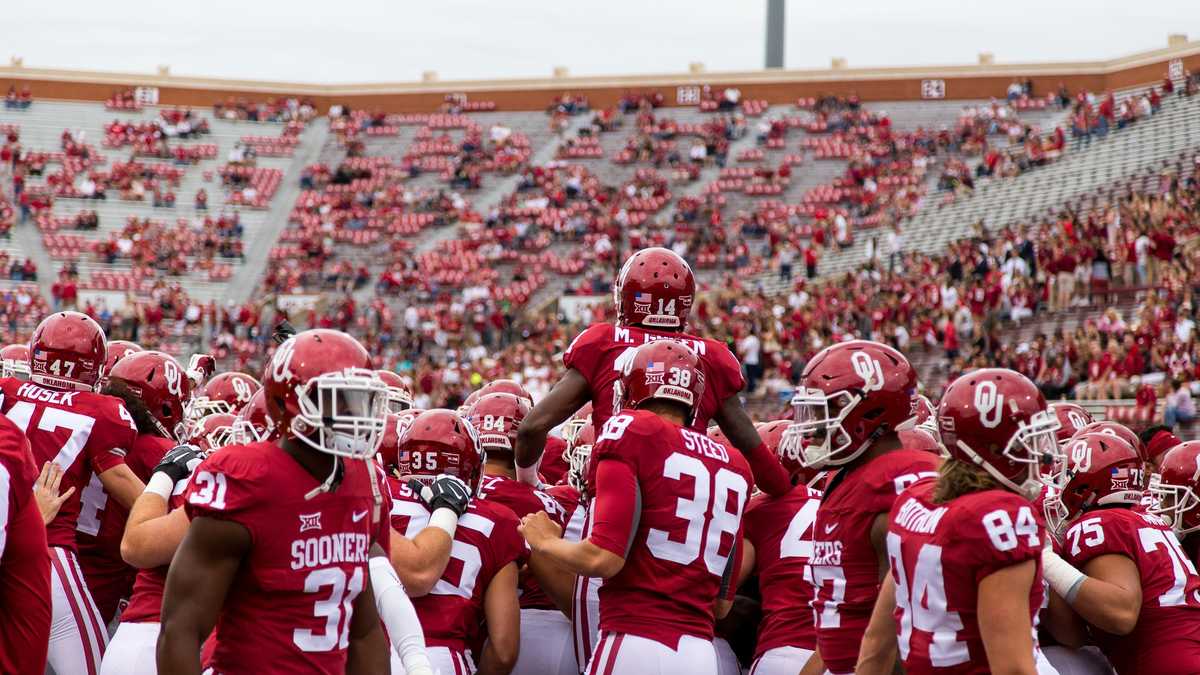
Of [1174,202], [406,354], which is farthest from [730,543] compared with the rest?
[406,354]

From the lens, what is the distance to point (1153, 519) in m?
5.18

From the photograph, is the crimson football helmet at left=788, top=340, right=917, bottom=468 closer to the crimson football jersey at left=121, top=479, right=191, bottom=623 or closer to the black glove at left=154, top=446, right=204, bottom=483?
the black glove at left=154, top=446, right=204, bottom=483

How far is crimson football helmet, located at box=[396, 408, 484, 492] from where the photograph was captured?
5453mm

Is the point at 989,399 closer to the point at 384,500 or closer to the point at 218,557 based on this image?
the point at 384,500

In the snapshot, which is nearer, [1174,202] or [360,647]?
[360,647]

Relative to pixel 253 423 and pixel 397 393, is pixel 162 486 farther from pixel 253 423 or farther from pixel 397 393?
pixel 397 393

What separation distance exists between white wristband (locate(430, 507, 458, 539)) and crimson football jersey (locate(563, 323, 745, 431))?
3.09ft

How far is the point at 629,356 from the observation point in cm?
541

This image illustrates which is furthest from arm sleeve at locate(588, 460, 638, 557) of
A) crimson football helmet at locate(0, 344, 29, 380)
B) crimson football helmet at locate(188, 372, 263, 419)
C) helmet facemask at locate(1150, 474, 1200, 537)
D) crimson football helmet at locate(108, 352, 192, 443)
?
crimson football helmet at locate(0, 344, 29, 380)

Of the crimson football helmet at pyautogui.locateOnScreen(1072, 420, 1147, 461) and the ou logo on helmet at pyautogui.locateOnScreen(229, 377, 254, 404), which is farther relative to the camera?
the ou logo on helmet at pyautogui.locateOnScreen(229, 377, 254, 404)

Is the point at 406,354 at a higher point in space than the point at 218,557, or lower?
lower

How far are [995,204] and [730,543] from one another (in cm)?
2809

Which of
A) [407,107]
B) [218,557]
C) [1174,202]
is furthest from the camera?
[407,107]

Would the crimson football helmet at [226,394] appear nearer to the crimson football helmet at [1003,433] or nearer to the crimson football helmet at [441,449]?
the crimson football helmet at [441,449]
